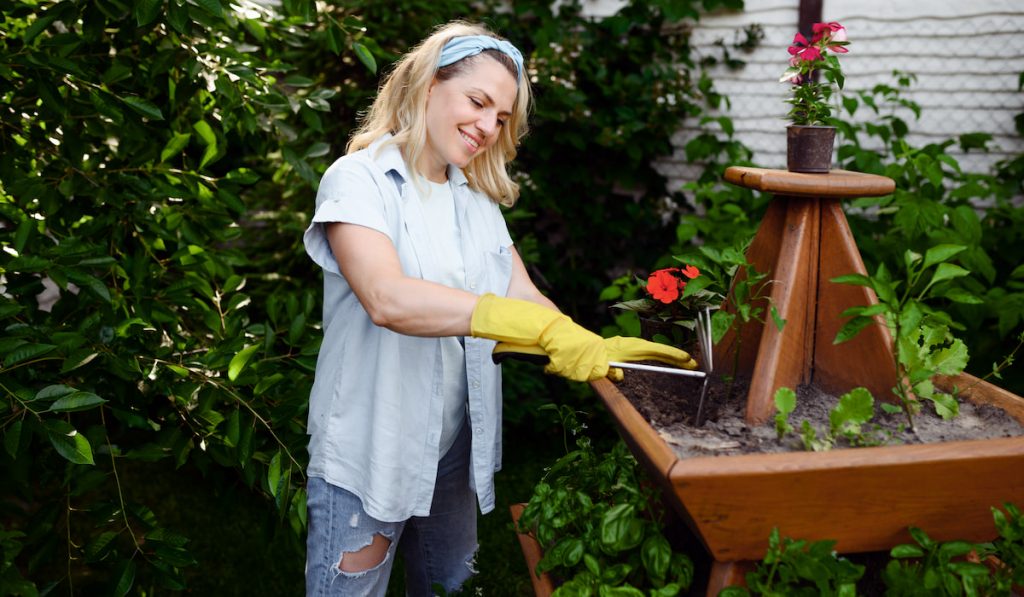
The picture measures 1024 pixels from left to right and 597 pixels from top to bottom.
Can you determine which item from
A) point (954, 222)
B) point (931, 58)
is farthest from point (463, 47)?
point (931, 58)

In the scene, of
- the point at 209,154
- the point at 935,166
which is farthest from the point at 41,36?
the point at 935,166

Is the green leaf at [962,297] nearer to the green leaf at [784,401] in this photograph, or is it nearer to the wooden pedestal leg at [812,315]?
the wooden pedestal leg at [812,315]

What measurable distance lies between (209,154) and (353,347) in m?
0.81

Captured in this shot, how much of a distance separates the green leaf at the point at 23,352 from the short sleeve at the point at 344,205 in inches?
20.5

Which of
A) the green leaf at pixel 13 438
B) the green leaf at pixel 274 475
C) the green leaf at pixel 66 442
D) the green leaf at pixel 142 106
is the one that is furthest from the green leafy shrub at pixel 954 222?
the green leaf at pixel 13 438

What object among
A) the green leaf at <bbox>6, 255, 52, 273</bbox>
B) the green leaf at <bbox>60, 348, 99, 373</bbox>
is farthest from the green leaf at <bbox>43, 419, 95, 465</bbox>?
the green leaf at <bbox>6, 255, 52, 273</bbox>

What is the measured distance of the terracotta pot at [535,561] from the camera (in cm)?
153

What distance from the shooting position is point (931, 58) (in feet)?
13.1

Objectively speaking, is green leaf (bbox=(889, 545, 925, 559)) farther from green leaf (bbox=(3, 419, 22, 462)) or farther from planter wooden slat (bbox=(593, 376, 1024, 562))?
green leaf (bbox=(3, 419, 22, 462))

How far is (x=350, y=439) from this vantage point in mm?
1752

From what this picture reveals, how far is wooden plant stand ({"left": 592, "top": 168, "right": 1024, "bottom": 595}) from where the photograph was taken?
1.15 metres

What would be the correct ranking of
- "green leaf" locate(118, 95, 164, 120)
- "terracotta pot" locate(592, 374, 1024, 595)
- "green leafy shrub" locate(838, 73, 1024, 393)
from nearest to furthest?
"terracotta pot" locate(592, 374, 1024, 595)
"green leaf" locate(118, 95, 164, 120)
"green leafy shrub" locate(838, 73, 1024, 393)

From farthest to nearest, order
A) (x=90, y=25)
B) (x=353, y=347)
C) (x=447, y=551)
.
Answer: (x=447, y=551) → (x=90, y=25) → (x=353, y=347)

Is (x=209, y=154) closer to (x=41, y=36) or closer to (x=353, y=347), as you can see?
(x=41, y=36)
